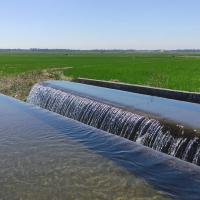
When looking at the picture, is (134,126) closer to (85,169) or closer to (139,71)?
(85,169)

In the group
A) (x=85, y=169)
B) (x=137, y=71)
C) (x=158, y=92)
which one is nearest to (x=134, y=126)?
(x=85, y=169)

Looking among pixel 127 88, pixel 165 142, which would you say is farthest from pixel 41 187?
pixel 127 88

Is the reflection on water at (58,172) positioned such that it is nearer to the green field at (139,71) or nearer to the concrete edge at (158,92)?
the concrete edge at (158,92)

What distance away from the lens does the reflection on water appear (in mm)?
3906

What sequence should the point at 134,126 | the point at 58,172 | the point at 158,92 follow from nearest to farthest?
the point at 58,172 < the point at 134,126 < the point at 158,92

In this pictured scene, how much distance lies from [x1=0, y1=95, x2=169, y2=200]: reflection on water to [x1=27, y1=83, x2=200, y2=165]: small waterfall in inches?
51.4

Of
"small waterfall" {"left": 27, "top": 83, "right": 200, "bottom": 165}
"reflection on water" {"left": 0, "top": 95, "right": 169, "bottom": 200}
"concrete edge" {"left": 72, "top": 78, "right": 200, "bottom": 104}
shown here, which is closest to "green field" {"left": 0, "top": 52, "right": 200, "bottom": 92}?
"concrete edge" {"left": 72, "top": 78, "right": 200, "bottom": 104}

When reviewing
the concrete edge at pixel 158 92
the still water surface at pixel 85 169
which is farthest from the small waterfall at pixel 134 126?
the concrete edge at pixel 158 92

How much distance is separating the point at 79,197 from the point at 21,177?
1.16 metres

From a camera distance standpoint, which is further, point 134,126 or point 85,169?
point 134,126

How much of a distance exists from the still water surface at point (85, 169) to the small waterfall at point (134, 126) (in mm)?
311

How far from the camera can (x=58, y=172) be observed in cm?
454

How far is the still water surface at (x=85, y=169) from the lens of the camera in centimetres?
394

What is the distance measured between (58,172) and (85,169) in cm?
47
